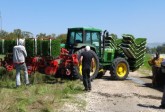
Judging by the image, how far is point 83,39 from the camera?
19234 mm

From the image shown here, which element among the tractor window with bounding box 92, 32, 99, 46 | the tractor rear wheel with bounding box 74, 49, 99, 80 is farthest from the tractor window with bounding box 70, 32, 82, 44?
the tractor rear wheel with bounding box 74, 49, 99, 80

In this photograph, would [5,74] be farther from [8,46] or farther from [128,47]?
[128,47]

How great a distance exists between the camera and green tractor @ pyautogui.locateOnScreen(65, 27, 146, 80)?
752 inches

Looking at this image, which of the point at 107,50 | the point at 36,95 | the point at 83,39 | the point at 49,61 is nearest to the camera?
the point at 36,95

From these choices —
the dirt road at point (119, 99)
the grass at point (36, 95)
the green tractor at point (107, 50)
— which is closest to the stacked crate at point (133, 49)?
the green tractor at point (107, 50)

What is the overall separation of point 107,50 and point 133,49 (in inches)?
94.2

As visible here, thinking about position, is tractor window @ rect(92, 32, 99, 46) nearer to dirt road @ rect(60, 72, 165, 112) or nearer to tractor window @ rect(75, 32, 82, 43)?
tractor window @ rect(75, 32, 82, 43)

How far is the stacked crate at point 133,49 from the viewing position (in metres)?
22.7

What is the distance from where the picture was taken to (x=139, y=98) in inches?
579

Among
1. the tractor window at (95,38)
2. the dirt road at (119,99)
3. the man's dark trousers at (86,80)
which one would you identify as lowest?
the dirt road at (119,99)

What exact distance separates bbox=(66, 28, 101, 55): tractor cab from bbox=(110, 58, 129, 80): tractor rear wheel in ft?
3.48

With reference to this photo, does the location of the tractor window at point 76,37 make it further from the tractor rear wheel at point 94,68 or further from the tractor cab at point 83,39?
the tractor rear wheel at point 94,68

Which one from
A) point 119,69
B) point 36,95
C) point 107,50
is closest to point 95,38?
point 107,50

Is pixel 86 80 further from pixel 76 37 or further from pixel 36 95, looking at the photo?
pixel 76 37
